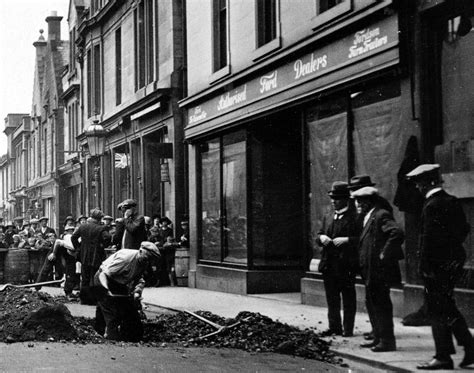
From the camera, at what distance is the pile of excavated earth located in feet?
31.7

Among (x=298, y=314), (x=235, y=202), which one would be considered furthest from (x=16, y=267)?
(x=298, y=314)

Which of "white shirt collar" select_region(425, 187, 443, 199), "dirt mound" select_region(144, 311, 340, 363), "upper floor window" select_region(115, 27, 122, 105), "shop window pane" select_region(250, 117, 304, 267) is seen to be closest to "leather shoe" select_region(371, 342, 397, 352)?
"dirt mound" select_region(144, 311, 340, 363)

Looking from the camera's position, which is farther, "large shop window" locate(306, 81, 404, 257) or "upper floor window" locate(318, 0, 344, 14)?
"upper floor window" locate(318, 0, 344, 14)

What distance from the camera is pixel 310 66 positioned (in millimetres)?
15008

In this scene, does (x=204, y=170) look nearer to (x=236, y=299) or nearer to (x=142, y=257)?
(x=236, y=299)

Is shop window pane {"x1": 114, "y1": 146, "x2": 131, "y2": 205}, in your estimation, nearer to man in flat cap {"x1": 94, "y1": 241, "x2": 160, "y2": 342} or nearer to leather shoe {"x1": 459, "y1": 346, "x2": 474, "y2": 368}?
man in flat cap {"x1": 94, "y1": 241, "x2": 160, "y2": 342}

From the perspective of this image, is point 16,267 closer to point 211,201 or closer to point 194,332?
point 211,201

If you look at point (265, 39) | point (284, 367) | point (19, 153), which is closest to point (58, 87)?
point (19, 153)

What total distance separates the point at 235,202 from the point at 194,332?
25.5ft

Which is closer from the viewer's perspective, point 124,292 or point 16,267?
point 124,292

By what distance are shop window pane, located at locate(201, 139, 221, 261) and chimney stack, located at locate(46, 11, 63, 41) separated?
3372cm

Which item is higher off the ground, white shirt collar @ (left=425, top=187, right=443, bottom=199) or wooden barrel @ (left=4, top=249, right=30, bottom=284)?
white shirt collar @ (left=425, top=187, right=443, bottom=199)

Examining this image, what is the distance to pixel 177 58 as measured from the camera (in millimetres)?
23188

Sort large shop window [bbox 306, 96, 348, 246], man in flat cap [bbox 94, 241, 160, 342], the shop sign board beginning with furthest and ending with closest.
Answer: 1. large shop window [bbox 306, 96, 348, 246]
2. the shop sign board
3. man in flat cap [bbox 94, 241, 160, 342]
